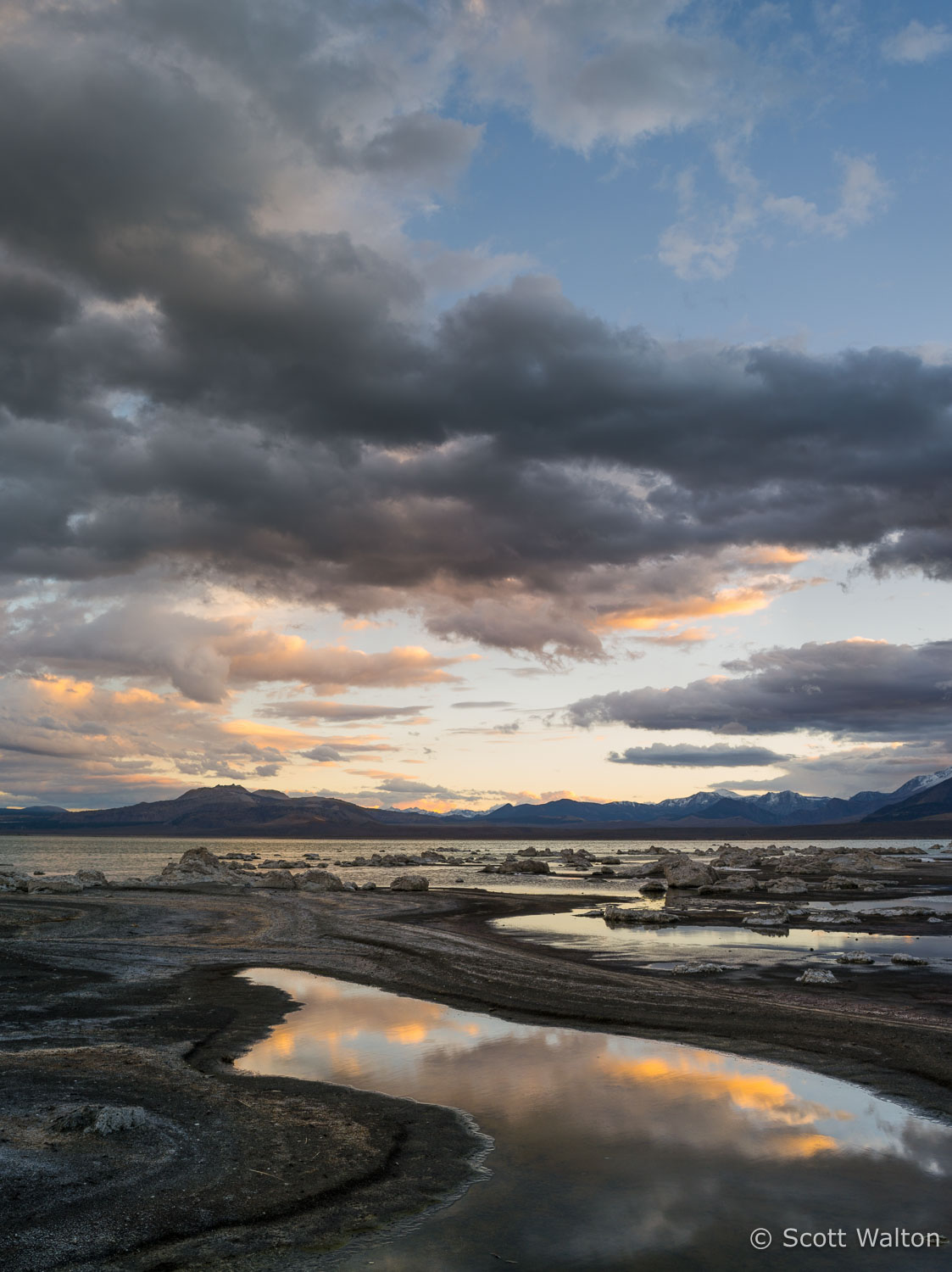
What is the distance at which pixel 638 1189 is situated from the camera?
32.7 feet

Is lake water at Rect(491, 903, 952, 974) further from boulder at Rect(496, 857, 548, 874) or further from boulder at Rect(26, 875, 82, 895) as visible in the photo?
boulder at Rect(496, 857, 548, 874)

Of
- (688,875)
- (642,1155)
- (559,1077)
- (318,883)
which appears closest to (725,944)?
(559,1077)

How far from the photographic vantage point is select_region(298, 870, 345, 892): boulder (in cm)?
7075

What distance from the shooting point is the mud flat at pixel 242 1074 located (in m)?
8.86

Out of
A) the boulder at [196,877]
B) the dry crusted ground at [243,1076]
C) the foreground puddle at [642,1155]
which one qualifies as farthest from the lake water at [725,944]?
the boulder at [196,877]

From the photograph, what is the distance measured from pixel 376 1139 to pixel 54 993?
47.8 feet

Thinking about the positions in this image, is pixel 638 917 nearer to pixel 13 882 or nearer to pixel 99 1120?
pixel 99 1120

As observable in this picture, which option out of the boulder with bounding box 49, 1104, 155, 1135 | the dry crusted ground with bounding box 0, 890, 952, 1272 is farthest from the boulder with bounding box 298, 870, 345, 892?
the boulder with bounding box 49, 1104, 155, 1135

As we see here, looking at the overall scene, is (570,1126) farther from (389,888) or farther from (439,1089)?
(389,888)

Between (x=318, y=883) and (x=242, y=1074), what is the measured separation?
60.2 m

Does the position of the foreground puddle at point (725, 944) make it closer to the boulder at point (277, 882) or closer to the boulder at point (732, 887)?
the boulder at point (732, 887)

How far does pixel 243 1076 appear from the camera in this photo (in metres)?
14.7

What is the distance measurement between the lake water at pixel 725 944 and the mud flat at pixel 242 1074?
2.43 meters

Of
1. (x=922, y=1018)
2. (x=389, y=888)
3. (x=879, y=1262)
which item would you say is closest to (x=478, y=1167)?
(x=879, y=1262)
